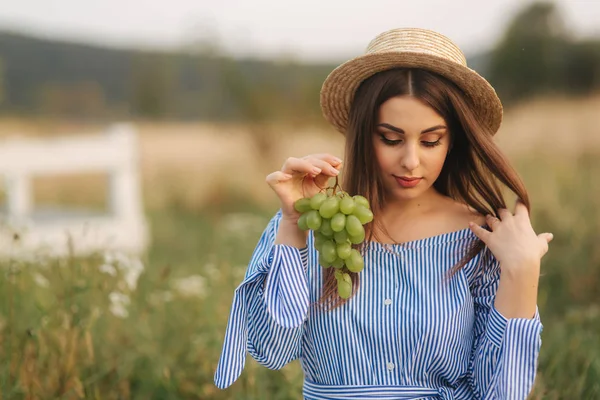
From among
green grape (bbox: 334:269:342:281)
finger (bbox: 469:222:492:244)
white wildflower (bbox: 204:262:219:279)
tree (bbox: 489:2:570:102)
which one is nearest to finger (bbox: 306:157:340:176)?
green grape (bbox: 334:269:342:281)

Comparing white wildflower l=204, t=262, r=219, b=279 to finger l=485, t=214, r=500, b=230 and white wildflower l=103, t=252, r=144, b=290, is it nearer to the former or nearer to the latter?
white wildflower l=103, t=252, r=144, b=290

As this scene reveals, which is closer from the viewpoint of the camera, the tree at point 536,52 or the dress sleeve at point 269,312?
the dress sleeve at point 269,312

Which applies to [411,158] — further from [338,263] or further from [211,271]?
[211,271]

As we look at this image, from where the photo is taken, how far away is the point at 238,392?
262 centimetres

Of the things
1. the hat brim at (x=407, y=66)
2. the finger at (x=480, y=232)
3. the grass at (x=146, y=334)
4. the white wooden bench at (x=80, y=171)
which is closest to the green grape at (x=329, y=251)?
the finger at (x=480, y=232)

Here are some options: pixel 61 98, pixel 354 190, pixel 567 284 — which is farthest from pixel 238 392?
pixel 61 98

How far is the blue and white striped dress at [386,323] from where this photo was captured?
1.80m

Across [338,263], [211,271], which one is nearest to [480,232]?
[338,263]

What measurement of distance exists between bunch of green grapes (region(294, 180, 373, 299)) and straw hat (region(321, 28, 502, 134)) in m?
0.37

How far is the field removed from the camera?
2.58 m

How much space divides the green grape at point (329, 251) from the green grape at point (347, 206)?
9 cm

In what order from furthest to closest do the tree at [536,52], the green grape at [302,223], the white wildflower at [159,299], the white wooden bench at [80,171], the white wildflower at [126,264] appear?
the tree at [536,52] → the white wooden bench at [80,171] → the white wildflower at [159,299] → the white wildflower at [126,264] → the green grape at [302,223]

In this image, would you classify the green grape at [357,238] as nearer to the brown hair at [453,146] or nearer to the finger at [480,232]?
the brown hair at [453,146]

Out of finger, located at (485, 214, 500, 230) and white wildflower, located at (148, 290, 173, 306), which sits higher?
finger, located at (485, 214, 500, 230)
